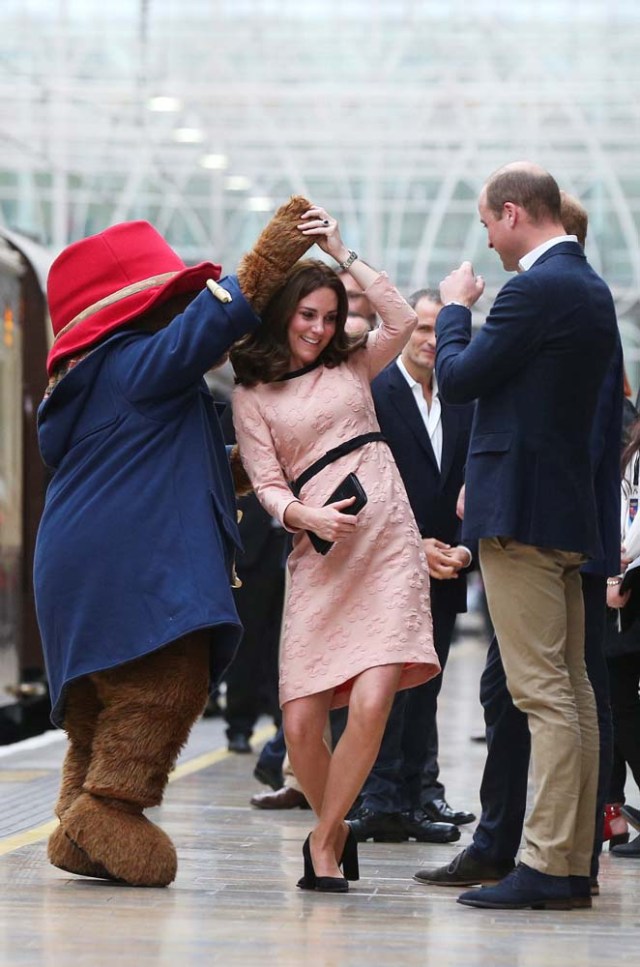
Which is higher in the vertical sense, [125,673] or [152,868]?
[125,673]

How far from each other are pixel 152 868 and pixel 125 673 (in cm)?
56

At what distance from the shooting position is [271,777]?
8625mm

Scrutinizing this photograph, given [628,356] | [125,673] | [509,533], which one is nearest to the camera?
[509,533]

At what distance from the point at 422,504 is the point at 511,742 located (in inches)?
76.0

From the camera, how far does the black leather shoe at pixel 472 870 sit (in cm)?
564

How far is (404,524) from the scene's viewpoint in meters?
5.66

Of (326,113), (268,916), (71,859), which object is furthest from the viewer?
(326,113)

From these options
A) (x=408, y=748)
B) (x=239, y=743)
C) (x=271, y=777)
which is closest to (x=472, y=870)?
(x=408, y=748)

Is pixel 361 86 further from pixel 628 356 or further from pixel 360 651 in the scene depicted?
pixel 360 651

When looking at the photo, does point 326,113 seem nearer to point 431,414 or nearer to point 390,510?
point 431,414

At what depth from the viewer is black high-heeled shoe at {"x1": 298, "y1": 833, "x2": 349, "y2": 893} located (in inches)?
217

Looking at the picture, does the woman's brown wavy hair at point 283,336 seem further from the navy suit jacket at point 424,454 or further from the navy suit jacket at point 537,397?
the navy suit jacket at point 424,454

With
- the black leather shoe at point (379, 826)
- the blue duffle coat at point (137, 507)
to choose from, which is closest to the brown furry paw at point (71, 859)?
the blue duffle coat at point (137, 507)

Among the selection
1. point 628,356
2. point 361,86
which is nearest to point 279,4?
point 361,86
